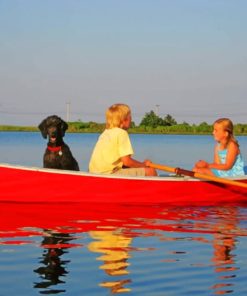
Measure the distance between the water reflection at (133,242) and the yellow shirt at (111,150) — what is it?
0.56 metres

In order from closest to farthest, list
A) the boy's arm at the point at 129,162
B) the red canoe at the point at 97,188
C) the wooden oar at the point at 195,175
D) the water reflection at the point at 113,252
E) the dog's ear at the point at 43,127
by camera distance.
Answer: the water reflection at the point at 113,252, the red canoe at the point at 97,188, the boy's arm at the point at 129,162, the wooden oar at the point at 195,175, the dog's ear at the point at 43,127

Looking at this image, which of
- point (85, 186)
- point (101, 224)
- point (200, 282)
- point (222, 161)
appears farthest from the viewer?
point (222, 161)

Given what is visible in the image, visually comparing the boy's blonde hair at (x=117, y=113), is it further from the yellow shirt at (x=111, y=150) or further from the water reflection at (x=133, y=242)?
the water reflection at (x=133, y=242)

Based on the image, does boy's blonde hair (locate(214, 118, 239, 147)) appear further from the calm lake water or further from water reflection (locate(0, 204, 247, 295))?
the calm lake water

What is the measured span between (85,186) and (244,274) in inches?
160

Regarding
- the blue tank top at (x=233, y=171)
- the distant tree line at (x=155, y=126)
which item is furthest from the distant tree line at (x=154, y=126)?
the blue tank top at (x=233, y=171)

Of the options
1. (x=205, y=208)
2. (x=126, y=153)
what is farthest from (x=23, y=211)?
(x=205, y=208)

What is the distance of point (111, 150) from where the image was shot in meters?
8.91

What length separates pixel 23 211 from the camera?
8.30 meters

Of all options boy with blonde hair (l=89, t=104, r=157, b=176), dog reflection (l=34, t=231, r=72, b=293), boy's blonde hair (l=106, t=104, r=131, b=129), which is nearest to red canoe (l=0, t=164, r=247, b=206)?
boy with blonde hair (l=89, t=104, r=157, b=176)

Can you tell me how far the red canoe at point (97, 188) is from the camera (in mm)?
8641

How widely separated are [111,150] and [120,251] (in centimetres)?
321

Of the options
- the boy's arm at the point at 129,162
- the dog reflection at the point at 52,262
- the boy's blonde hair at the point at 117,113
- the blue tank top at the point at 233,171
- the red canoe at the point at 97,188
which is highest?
the boy's blonde hair at the point at 117,113

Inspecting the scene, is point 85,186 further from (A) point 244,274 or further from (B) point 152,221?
(A) point 244,274
